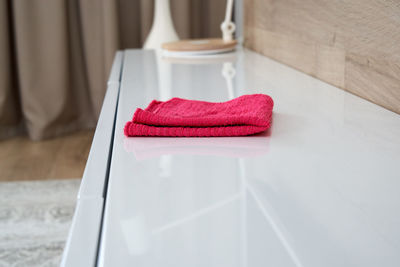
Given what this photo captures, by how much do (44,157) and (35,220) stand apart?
712 millimetres

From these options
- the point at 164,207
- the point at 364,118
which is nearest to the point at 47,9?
the point at 364,118

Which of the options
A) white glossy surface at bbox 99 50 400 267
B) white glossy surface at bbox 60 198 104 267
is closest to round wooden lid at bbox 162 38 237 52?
white glossy surface at bbox 99 50 400 267

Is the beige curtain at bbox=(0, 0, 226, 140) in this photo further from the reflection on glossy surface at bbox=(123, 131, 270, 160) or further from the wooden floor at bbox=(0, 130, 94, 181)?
the reflection on glossy surface at bbox=(123, 131, 270, 160)

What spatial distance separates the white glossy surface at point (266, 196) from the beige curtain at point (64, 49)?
6.06 ft

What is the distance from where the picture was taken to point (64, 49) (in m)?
2.49

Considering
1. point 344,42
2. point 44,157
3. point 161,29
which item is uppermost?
point 344,42

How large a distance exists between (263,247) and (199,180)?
0.49ft

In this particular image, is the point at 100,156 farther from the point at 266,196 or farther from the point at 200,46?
the point at 200,46

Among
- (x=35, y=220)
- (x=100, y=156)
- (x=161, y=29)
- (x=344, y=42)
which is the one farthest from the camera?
(x=161, y=29)

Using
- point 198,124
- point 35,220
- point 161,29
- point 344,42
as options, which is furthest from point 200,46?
point 198,124

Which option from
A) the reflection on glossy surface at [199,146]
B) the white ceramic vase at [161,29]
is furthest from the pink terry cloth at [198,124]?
the white ceramic vase at [161,29]

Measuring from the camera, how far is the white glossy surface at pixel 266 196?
1.16 feet

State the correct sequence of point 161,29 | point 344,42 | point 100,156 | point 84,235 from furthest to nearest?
point 161,29 → point 344,42 → point 100,156 → point 84,235

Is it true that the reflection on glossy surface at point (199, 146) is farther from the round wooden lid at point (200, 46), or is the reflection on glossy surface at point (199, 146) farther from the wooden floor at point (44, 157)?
the wooden floor at point (44, 157)
